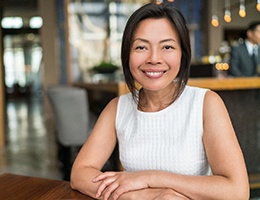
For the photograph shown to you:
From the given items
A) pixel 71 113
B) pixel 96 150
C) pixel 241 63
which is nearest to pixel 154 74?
pixel 96 150

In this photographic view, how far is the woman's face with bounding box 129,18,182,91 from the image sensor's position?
1.14 m

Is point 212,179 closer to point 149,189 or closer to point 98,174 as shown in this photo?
point 149,189

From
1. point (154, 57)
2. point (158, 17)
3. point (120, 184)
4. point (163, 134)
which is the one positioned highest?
point (158, 17)

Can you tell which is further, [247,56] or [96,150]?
[247,56]

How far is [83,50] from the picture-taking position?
939cm

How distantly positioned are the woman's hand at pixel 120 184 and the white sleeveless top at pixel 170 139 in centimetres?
15

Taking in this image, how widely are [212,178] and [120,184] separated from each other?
27 cm

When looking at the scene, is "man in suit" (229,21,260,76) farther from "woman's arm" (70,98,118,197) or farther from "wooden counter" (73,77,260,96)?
"woman's arm" (70,98,118,197)

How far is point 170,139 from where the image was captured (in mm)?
1204

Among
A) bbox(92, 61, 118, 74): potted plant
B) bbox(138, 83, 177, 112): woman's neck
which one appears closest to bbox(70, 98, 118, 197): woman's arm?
bbox(138, 83, 177, 112): woman's neck

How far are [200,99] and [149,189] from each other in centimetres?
35

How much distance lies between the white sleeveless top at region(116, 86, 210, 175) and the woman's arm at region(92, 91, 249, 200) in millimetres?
61

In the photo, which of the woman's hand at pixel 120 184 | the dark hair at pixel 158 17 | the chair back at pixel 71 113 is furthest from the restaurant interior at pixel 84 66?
the woman's hand at pixel 120 184

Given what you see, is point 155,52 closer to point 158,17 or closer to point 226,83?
point 158,17
